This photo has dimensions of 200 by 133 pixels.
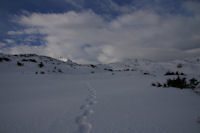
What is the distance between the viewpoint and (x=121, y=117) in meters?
1.31

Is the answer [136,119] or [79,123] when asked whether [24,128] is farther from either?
[136,119]

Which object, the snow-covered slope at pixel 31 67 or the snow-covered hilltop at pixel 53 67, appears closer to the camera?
the snow-covered slope at pixel 31 67

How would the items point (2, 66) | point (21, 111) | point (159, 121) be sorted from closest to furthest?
point (159, 121), point (21, 111), point (2, 66)

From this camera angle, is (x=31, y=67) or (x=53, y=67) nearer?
(x=31, y=67)

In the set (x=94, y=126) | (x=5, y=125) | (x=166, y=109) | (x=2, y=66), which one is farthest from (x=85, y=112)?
(x=2, y=66)

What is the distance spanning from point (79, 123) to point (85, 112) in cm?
30

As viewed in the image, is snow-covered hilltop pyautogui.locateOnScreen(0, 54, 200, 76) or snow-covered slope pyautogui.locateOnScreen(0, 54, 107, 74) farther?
snow-covered hilltop pyautogui.locateOnScreen(0, 54, 200, 76)

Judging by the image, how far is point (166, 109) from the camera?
152cm

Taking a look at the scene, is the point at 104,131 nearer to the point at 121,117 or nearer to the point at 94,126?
the point at 94,126

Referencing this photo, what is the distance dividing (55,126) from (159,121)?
1232 millimetres

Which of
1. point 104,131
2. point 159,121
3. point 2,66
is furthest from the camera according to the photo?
point 2,66

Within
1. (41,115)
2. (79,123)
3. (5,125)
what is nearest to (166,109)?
(79,123)

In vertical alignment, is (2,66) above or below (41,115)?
above

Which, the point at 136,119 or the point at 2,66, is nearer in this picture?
the point at 136,119
